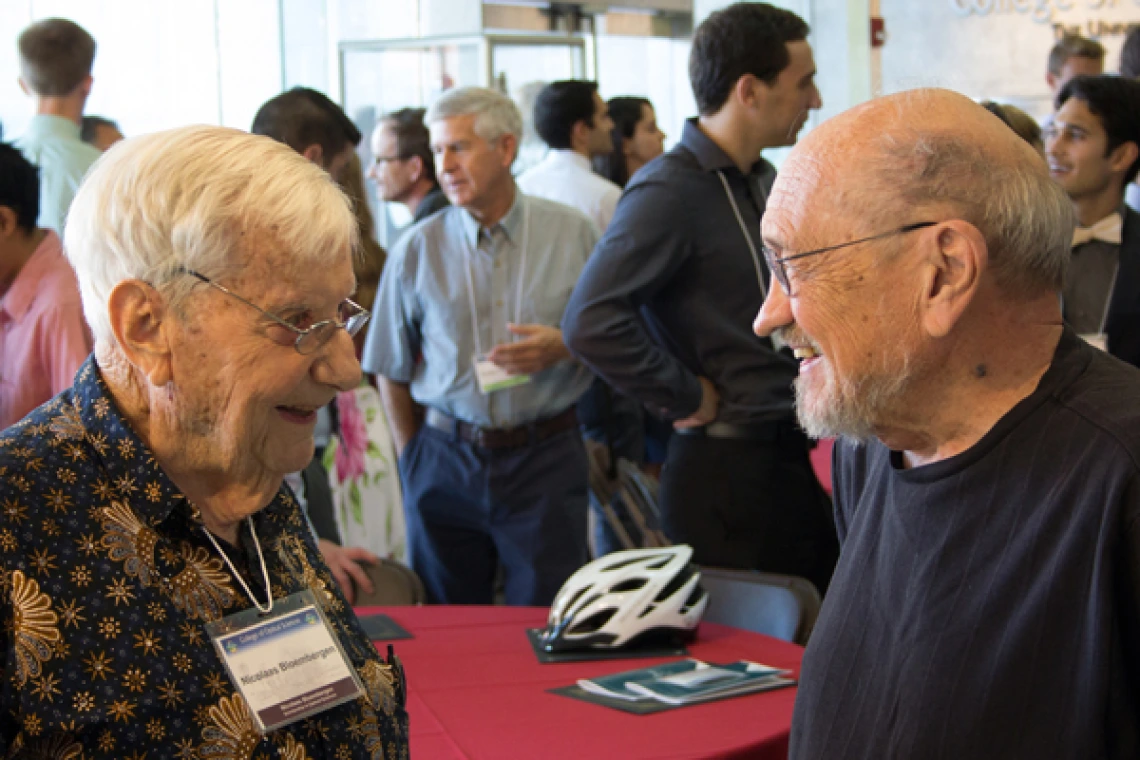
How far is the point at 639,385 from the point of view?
321 cm

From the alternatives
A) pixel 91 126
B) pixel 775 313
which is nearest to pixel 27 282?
pixel 775 313

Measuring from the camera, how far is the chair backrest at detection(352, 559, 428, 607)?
2949 mm

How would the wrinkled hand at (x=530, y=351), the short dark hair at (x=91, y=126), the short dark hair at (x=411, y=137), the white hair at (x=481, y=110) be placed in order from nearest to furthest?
the wrinkled hand at (x=530, y=351)
the white hair at (x=481, y=110)
the short dark hair at (x=411, y=137)
the short dark hair at (x=91, y=126)

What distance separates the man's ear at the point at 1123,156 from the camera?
3977mm

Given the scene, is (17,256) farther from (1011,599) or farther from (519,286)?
Result: (1011,599)

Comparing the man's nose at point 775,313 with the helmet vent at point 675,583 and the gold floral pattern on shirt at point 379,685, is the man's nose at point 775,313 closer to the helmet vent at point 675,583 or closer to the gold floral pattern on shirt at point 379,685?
the gold floral pattern on shirt at point 379,685

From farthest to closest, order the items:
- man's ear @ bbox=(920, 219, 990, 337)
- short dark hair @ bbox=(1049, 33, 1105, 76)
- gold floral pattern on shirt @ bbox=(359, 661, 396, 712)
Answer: short dark hair @ bbox=(1049, 33, 1105, 76) → gold floral pattern on shirt @ bbox=(359, 661, 396, 712) → man's ear @ bbox=(920, 219, 990, 337)

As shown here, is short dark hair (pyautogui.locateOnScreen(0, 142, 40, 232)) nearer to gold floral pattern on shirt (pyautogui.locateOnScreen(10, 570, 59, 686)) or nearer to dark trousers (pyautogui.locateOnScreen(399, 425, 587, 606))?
dark trousers (pyautogui.locateOnScreen(399, 425, 587, 606))

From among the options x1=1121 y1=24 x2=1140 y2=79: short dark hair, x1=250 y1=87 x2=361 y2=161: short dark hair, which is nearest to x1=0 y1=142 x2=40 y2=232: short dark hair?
x1=250 y1=87 x2=361 y2=161: short dark hair

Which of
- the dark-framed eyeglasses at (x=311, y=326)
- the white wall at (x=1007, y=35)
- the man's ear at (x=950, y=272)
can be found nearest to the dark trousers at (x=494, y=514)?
the dark-framed eyeglasses at (x=311, y=326)

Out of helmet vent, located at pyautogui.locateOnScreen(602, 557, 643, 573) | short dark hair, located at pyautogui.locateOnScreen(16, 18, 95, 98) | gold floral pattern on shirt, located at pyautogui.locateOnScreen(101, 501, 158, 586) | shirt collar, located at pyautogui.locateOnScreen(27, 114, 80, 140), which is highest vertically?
short dark hair, located at pyautogui.locateOnScreen(16, 18, 95, 98)

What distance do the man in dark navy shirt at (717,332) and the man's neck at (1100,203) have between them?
4.30 feet

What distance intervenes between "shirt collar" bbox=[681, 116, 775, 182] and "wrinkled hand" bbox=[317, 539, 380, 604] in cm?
144

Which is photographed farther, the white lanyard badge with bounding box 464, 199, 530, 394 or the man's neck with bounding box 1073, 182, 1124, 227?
the man's neck with bounding box 1073, 182, 1124, 227
